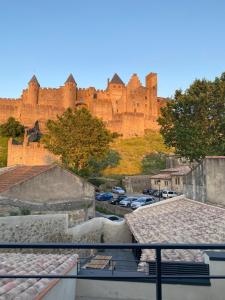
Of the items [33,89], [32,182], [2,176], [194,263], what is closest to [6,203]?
[32,182]

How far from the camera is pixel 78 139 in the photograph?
39.0 m

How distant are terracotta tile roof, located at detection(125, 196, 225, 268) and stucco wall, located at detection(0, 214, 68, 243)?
4.03 m

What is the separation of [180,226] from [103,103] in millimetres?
82034

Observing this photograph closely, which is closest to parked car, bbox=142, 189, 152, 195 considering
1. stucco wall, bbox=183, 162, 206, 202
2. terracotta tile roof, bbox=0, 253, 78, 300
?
stucco wall, bbox=183, 162, 206, 202

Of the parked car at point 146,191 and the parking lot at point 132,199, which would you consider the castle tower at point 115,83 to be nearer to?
the parked car at point 146,191

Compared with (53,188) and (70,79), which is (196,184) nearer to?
(53,188)

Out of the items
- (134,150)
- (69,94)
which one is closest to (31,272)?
(134,150)

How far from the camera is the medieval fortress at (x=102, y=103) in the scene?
85.9 m

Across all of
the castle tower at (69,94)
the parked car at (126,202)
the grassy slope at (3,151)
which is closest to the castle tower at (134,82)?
the castle tower at (69,94)

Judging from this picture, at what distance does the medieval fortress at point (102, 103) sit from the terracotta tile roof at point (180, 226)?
6727 cm

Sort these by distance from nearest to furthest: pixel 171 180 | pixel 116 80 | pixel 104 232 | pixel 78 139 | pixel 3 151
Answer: pixel 104 232 < pixel 78 139 < pixel 171 180 < pixel 3 151 < pixel 116 80

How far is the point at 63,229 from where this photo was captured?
18.4 m

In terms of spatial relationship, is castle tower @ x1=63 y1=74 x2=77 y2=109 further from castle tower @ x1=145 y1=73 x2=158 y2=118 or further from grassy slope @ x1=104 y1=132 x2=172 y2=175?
castle tower @ x1=145 y1=73 x2=158 y2=118

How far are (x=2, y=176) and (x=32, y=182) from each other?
394 centimetres
